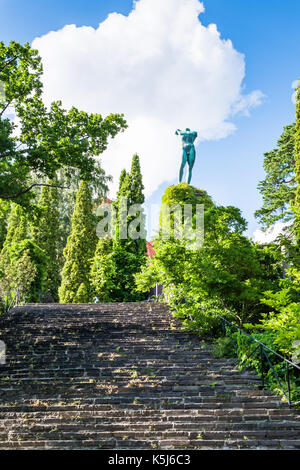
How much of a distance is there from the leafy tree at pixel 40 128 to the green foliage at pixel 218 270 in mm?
4241

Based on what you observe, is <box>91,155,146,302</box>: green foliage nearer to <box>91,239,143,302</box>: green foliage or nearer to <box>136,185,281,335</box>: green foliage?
<box>91,239,143,302</box>: green foliage

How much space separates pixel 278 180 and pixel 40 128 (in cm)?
1644

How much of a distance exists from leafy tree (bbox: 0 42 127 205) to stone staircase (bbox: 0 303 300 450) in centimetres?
537

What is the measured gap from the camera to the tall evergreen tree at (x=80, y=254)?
77.8 ft

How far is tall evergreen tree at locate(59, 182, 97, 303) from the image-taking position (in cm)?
2370

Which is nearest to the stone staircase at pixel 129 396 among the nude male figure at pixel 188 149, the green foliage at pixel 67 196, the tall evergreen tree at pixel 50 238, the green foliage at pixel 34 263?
the green foliage at pixel 34 263

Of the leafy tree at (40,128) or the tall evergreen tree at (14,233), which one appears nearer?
the leafy tree at (40,128)

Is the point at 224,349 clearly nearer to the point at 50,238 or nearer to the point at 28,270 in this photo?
the point at 28,270

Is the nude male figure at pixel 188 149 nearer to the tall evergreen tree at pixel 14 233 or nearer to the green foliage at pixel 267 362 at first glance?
the tall evergreen tree at pixel 14 233

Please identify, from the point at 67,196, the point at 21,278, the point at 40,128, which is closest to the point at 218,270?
the point at 40,128

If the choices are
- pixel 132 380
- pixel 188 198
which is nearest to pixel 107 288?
pixel 188 198

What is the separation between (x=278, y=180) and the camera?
80.9ft

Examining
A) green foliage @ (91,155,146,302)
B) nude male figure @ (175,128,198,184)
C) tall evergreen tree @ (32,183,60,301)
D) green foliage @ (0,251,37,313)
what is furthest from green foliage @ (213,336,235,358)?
tall evergreen tree @ (32,183,60,301)
